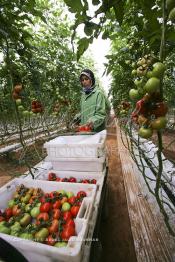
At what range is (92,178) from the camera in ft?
5.82

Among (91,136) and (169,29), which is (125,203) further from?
(169,29)

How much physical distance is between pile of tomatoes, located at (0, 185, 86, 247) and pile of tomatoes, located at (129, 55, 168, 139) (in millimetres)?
913

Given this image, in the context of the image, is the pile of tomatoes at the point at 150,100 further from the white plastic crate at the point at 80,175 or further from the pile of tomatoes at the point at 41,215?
the white plastic crate at the point at 80,175

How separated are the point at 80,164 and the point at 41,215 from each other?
649mm

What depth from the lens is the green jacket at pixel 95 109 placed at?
247 centimetres

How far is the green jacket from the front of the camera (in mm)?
2467

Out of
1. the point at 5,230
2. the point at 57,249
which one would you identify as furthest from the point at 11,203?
the point at 57,249

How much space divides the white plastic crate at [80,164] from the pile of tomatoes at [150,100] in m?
1.30

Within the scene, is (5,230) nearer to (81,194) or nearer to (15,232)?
(15,232)

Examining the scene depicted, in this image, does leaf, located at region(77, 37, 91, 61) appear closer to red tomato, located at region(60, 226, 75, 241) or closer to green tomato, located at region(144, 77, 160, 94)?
green tomato, located at region(144, 77, 160, 94)

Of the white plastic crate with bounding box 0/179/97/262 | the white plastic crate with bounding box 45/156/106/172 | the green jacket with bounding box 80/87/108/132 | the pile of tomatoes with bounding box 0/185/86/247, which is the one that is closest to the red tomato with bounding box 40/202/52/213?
the pile of tomatoes with bounding box 0/185/86/247

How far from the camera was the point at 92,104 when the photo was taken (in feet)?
8.50

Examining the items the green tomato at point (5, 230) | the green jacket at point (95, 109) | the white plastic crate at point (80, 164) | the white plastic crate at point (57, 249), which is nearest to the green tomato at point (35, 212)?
the green tomato at point (5, 230)

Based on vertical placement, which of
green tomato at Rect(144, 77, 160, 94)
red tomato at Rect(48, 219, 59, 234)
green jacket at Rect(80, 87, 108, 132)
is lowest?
red tomato at Rect(48, 219, 59, 234)
